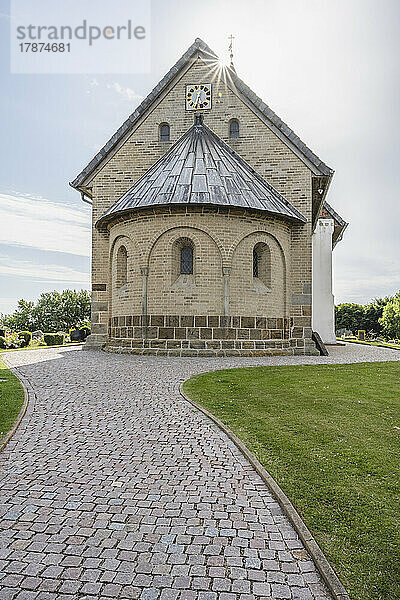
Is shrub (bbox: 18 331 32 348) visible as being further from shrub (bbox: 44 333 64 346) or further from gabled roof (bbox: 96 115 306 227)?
gabled roof (bbox: 96 115 306 227)

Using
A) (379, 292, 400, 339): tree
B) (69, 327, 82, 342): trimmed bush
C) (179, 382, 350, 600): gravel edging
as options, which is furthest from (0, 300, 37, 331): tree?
(179, 382, 350, 600): gravel edging

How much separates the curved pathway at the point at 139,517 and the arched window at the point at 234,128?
16762 mm

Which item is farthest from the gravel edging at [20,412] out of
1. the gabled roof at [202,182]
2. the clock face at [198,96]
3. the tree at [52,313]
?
the tree at [52,313]

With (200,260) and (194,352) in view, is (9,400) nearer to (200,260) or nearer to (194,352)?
(194,352)

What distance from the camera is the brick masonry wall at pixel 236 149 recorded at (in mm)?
20828

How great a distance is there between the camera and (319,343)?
68.2ft

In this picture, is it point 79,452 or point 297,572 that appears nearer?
point 297,572

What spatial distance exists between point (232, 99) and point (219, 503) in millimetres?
20615

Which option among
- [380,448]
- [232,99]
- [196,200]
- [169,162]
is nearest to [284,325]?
[196,200]

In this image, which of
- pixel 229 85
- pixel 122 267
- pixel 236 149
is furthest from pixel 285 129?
pixel 122 267

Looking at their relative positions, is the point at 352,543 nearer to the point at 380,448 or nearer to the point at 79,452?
the point at 380,448

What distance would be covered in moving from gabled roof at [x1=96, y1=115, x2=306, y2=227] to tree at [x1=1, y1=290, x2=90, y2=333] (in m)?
53.9

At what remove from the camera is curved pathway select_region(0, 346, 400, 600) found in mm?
3385

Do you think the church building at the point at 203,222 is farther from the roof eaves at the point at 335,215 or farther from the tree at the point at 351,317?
the tree at the point at 351,317
